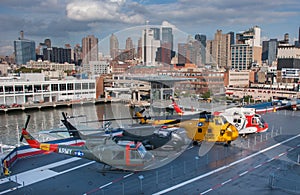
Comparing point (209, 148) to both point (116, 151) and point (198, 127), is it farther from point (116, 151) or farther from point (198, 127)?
point (116, 151)

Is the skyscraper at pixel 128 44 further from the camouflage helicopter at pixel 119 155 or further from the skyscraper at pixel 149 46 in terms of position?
the camouflage helicopter at pixel 119 155

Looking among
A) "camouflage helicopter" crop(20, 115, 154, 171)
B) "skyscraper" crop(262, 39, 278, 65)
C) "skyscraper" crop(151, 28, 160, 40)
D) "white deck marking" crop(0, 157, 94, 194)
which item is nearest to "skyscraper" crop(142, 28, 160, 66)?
"skyscraper" crop(151, 28, 160, 40)

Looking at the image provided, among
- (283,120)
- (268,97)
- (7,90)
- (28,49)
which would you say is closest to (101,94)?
(7,90)

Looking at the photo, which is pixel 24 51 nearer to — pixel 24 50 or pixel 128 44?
pixel 24 50

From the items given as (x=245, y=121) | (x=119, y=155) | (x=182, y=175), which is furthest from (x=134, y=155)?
(x=245, y=121)

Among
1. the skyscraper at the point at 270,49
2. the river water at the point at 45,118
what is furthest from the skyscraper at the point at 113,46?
the skyscraper at the point at 270,49

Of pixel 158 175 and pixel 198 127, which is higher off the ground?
pixel 198 127
